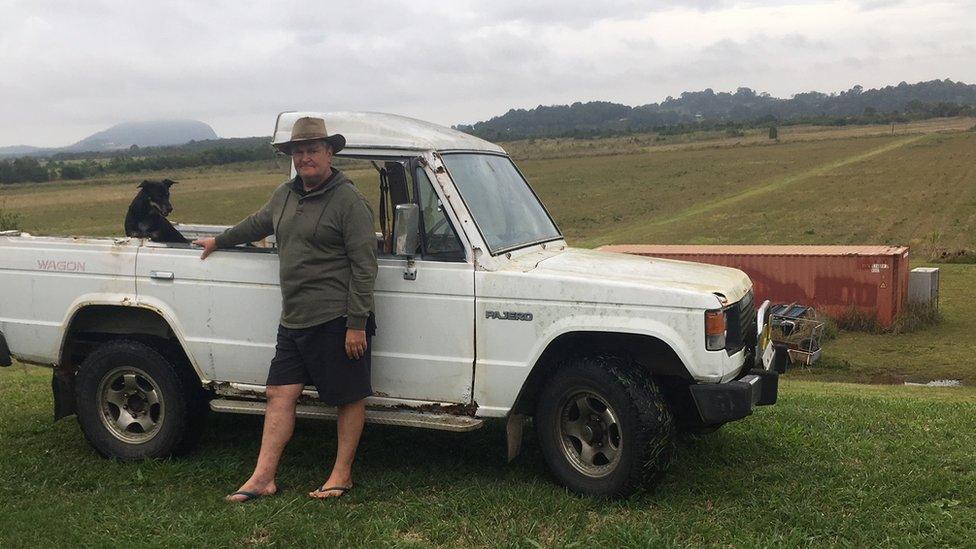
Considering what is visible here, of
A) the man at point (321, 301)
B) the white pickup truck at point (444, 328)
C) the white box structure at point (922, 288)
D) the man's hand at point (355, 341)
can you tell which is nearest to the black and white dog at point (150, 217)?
the white pickup truck at point (444, 328)

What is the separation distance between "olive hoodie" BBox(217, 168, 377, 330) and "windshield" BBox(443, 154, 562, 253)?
66 centimetres

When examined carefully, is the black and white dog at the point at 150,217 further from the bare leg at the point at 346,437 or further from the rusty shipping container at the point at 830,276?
the rusty shipping container at the point at 830,276

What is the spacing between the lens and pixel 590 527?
4395 millimetres

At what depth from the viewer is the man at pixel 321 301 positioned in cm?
468

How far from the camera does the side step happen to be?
4832 mm

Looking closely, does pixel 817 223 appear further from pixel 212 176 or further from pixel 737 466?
pixel 212 176

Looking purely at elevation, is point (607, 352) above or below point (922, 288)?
above

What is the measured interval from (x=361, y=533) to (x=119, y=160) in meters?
79.7

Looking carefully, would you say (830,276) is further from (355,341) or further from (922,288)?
(355,341)

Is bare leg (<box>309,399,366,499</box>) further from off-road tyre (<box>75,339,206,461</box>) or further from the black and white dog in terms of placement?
the black and white dog

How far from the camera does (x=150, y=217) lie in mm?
6371

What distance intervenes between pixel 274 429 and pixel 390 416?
25.2 inches

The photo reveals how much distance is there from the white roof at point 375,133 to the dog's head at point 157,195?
1638mm

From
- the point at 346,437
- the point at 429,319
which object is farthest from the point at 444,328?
the point at 346,437
